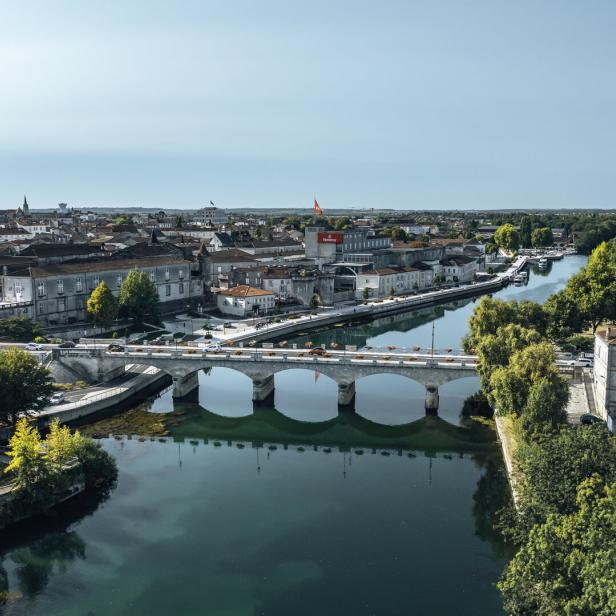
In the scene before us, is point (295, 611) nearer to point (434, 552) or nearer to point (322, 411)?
point (434, 552)

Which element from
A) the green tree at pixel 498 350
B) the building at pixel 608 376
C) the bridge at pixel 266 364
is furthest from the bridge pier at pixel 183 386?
the building at pixel 608 376

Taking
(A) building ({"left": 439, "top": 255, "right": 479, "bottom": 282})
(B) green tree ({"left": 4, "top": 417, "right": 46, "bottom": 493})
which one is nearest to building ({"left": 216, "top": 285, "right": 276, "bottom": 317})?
(A) building ({"left": 439, "top": 255, "right": 479, "bottom": 282})

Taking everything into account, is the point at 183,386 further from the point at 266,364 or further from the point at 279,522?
the point at 279,522

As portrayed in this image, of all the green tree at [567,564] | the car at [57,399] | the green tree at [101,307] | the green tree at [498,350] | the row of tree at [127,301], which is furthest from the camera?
the row of tree at [127,301]

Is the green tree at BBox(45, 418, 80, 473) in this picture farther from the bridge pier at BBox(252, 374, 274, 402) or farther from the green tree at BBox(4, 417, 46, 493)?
the bridge pier at BBox(252, 374, 274, 402)

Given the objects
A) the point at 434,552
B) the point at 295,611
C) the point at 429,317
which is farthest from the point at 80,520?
the point at 429,317

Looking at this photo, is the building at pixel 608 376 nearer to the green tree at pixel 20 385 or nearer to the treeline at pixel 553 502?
the treeline at pixel 553 502

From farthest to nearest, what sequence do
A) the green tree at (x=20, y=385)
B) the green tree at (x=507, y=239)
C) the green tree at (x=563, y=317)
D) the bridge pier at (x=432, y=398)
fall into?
the green tree at (x=507, y=239), the green tree at (x=563, y=317), the bridge pier at (x=432, y=398), the green tree at (x=20, y=385)
